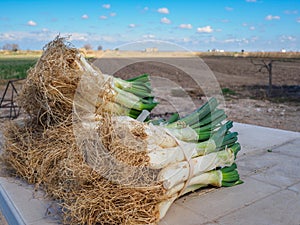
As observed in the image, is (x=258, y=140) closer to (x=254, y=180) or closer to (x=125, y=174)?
(x=254, y=180)

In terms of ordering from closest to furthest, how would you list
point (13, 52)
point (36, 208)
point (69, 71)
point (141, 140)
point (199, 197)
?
point (141, 140)
point (36, 208)
point (199, 197)
point (69, 71)
point (13, 52)

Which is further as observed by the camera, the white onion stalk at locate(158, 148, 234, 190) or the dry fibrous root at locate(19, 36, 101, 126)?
the dry fibrous root at locate(19, 36, 101, 126)

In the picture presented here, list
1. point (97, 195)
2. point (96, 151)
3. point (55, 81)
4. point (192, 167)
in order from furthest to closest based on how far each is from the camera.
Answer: point (55, 81) < point (192, 167) < point (96, 151) < point (97, 195)

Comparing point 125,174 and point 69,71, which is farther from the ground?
point 69,71

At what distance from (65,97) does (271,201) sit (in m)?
1.78

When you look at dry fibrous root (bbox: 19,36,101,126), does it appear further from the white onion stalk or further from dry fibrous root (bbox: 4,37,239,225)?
the white onion stalk

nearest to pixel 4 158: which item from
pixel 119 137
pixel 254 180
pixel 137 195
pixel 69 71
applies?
pixel 69 71

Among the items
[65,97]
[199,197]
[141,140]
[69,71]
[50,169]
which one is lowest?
[199,197]

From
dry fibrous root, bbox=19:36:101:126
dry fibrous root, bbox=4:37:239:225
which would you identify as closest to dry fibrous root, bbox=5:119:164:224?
dry fibrous root, bbox=4:37:239:225

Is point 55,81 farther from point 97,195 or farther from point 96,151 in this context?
point 97,195

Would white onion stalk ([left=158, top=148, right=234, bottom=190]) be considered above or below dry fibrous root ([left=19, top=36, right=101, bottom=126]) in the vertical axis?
below

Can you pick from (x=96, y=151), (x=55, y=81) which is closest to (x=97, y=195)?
(x=96, y=151)

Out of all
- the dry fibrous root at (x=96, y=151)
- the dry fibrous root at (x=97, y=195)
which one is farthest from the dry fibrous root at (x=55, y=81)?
the dry fibrous root at (x=97, y=195)

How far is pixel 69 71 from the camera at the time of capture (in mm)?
2607
